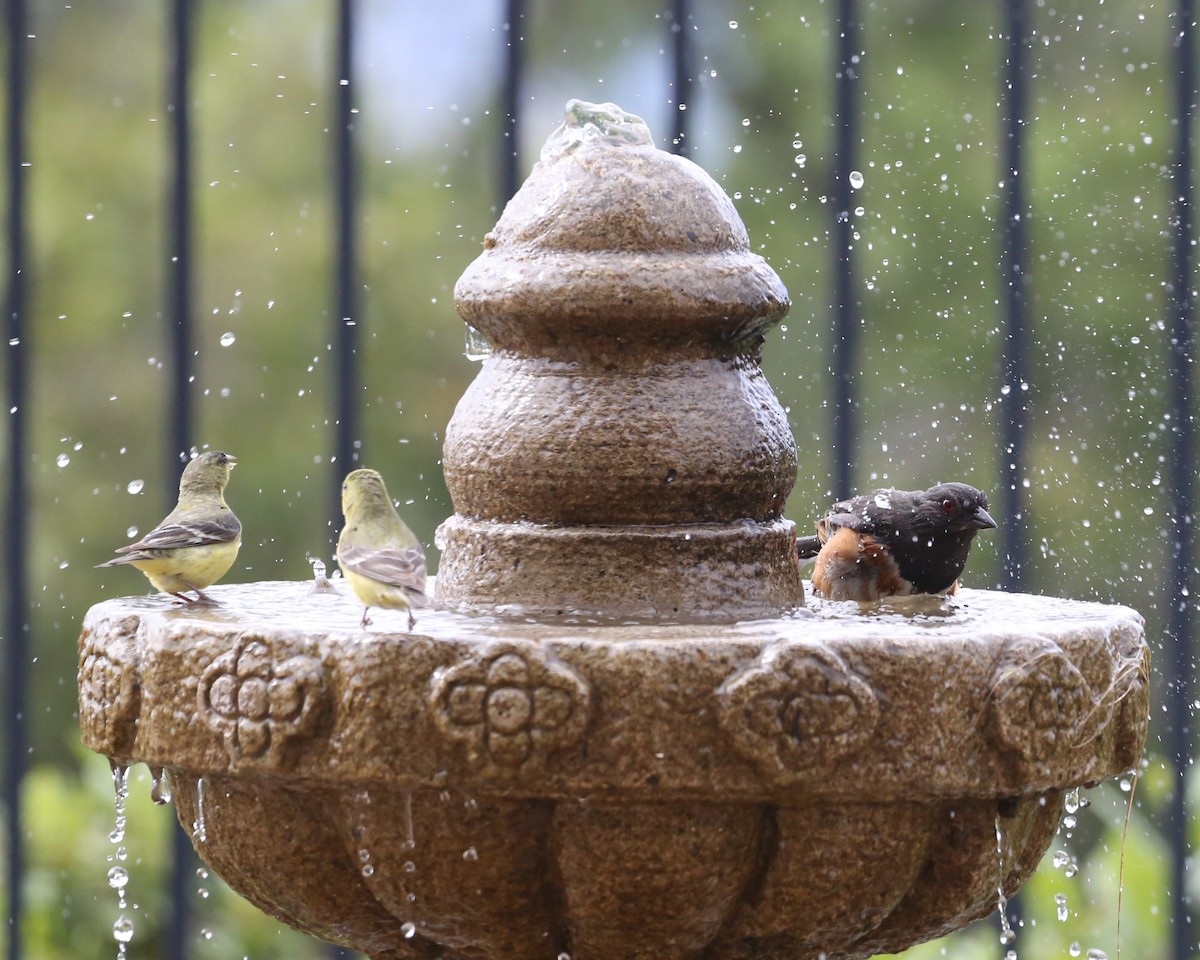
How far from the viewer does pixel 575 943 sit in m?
2.25

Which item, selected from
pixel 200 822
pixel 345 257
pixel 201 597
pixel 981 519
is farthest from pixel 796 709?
pixel 345 257

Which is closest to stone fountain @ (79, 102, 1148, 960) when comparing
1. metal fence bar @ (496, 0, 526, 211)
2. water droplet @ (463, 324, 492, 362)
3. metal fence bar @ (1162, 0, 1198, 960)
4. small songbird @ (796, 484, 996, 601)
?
water droplet @ (463, 324, 492, 362)

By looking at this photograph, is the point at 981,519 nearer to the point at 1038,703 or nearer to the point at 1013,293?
the point at 1013,293

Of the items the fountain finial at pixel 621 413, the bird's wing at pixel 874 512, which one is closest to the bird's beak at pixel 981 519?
the bird's wing at pixel 874 512

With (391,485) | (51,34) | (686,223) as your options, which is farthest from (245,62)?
(686,223)

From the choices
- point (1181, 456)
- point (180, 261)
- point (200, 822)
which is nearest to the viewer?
→ point (200, 822)

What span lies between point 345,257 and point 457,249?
2508 mm

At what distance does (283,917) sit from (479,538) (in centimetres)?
63

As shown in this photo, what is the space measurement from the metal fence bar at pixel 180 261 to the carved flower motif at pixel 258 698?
1.29m

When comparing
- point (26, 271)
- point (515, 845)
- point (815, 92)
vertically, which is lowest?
point (515, 845)

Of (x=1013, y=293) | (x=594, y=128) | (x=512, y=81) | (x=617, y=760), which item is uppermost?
(x=512, y=81)

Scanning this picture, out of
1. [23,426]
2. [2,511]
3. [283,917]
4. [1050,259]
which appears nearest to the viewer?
[283,917]

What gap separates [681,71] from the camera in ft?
11.1

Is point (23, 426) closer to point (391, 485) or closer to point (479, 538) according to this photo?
point (479, 538)
